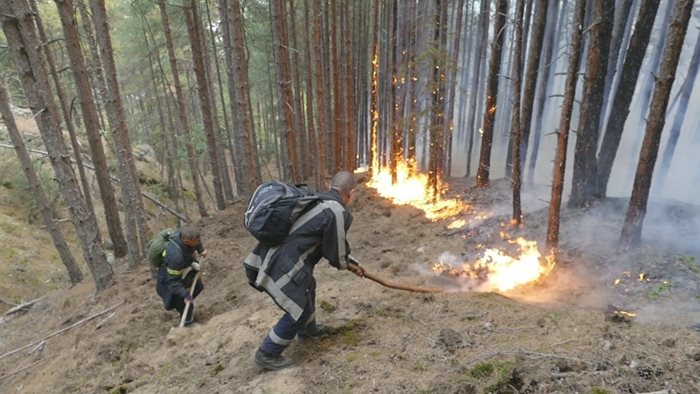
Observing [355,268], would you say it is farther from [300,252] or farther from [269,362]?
[269,362]

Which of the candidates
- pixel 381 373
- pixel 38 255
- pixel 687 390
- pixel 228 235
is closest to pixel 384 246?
pixel 228 235

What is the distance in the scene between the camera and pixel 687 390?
2824 millimetres

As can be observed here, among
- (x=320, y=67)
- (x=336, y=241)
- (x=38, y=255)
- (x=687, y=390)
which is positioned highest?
(x=320, y=67)

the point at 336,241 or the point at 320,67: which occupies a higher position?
the point at 320,67

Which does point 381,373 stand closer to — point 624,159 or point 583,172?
point 583,172

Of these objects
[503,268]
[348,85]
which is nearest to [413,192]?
[348,85]

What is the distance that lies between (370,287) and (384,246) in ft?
12.6

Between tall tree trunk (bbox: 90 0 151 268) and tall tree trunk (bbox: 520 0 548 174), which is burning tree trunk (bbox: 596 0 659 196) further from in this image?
tall tree trunk (bbox: 90 0 151 268)

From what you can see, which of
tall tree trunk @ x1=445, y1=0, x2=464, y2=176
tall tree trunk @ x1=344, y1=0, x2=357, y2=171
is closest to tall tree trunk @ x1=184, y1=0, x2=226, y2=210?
tall tree trunk @ x1=344, y1=0, x2=357, y2=171

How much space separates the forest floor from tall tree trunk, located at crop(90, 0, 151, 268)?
135 cm

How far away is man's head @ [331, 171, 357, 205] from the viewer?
4.32 meters

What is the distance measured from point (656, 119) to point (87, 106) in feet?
37.6

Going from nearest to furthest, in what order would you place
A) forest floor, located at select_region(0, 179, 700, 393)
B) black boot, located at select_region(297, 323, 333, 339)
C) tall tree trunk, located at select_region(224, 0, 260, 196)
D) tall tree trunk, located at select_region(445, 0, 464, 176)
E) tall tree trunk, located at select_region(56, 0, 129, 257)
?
forest floor, located at select_region(0, 179, 700, 393) < black boot, located at select_region(297, 323, 333, 339) < tall tree trunk, located at select_region(56, 0, 129, 257) < tall tree trunk, located at select_region(224, 0, 260, 196) < tall tree trunk, located at select_region(445, 0, 464, 176)

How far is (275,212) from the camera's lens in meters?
3.87
